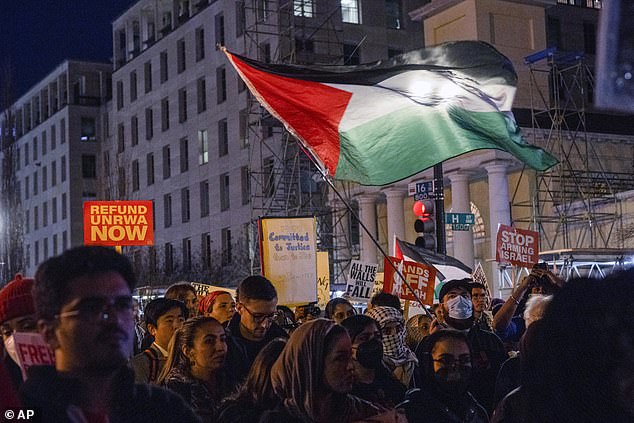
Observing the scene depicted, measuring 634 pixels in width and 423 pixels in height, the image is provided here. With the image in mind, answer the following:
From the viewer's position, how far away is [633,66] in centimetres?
266

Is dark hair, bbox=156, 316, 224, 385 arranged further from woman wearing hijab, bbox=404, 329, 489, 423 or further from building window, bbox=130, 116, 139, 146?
building window, bbox=130, 116, 139, 146

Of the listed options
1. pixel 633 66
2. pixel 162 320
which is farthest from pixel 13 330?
pixel 162 320

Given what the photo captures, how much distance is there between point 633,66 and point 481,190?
3164cm

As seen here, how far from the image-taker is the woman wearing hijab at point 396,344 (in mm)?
7324

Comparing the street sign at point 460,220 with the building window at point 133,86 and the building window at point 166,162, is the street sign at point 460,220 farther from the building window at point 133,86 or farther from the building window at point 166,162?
the building window at point 133,86

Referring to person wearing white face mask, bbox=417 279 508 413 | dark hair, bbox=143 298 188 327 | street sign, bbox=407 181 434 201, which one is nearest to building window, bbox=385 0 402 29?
street sign, bbox=407 181 434 201

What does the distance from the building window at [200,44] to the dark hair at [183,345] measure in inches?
1773

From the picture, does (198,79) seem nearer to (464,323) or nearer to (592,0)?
(592,0)

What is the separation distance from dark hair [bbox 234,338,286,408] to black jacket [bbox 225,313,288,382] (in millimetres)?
1573

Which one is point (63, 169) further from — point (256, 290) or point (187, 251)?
point (256, 290)

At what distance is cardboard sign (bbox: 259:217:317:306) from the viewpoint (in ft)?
36.2

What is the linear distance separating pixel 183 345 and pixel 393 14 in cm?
4245

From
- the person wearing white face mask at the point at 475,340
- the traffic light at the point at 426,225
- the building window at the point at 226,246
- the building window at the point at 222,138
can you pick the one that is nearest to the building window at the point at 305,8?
the building window at the point at 222,138

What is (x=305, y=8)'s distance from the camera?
4441 centimetres
